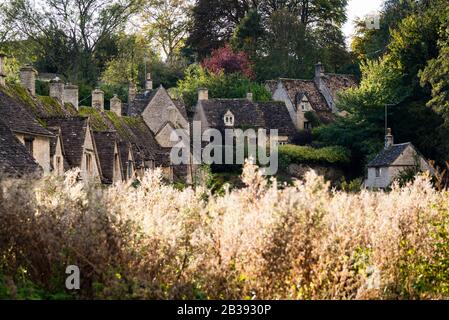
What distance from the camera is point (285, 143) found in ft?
227

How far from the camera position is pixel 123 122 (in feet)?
170

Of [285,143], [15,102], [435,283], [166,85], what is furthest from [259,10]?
[435,283]

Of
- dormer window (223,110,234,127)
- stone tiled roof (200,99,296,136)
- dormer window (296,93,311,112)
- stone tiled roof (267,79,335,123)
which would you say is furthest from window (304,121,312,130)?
dormer window (223,110,234,127)

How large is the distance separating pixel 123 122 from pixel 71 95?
28.5 ft

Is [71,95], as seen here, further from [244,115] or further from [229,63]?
[229,63]

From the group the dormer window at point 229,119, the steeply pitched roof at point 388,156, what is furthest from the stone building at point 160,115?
the steeply pitched roof at point 388,156

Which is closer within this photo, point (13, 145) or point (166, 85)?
point (13, 145)

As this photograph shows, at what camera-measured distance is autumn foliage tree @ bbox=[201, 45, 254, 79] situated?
85.2m

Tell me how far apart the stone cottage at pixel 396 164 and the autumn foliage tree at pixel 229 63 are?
31988 mm

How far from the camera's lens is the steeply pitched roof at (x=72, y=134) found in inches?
1291

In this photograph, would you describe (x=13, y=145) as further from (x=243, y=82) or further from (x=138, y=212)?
(x=243, y=82)

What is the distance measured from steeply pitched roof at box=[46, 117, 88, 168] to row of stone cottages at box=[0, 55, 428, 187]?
0.13ft
